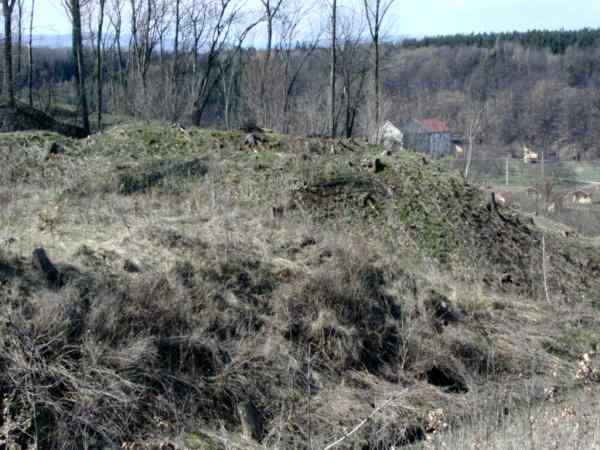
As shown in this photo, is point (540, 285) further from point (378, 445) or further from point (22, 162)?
point (22, 162)

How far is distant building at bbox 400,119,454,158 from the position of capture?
42906 millimetres

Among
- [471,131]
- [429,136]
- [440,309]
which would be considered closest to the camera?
[440,309]

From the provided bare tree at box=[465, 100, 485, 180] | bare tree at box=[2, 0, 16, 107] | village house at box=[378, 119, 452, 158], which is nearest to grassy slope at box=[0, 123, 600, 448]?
bare tree at box=[2, 0, 16, 107]

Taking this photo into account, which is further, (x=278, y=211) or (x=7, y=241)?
(x=278, y=211)

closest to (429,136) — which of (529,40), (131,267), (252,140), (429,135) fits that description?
(429,135)

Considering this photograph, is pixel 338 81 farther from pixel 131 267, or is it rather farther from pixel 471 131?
pixel 131 267

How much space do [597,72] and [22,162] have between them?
7074 cm

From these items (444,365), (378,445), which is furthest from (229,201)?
(378,445)

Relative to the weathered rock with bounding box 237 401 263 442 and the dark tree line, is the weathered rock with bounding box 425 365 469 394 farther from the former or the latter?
the dark tree line

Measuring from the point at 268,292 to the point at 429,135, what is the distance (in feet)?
128

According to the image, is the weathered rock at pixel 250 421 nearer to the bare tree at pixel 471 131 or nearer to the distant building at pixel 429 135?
the bare tree at pixel 471 131

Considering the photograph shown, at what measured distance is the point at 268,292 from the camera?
350 inches

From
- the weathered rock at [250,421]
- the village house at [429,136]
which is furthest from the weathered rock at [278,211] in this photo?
the village house at [429,136]

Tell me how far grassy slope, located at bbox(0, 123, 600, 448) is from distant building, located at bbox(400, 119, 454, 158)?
29.3m
